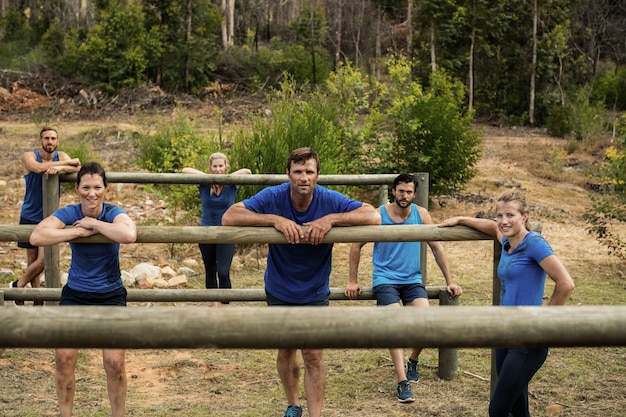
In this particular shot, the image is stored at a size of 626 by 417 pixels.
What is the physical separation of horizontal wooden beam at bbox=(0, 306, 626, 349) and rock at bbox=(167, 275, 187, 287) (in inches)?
268

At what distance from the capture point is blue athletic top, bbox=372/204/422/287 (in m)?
5.56

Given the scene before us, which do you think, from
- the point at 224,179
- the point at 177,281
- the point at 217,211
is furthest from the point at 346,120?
the point at 224,179

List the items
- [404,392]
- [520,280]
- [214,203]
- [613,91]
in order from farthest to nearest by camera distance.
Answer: [613,91]
[214,203]
[404,392]
[520,280]

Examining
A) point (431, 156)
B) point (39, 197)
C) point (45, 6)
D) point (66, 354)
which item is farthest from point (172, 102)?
point (66, 354)

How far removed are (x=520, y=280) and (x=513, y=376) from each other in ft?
1.43

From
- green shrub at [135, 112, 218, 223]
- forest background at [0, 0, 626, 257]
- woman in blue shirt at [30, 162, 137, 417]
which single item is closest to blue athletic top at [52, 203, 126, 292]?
woman in blue shirt at [30, 162, 137, 417]

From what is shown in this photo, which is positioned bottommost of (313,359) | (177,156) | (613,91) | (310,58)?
(313,359)

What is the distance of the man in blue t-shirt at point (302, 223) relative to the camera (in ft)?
13.0

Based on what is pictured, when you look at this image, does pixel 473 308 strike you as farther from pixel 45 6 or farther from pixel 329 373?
pixel 45 6

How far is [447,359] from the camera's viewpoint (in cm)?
586

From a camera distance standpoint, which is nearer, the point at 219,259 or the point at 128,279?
the point at 219,259

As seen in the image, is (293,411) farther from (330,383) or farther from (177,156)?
(177,156)

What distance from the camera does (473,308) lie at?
2.05m

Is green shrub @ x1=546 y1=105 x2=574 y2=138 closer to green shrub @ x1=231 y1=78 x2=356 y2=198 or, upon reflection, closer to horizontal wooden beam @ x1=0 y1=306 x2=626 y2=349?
green shrub @ x1=231 y1=78 x2=356 y2=198
